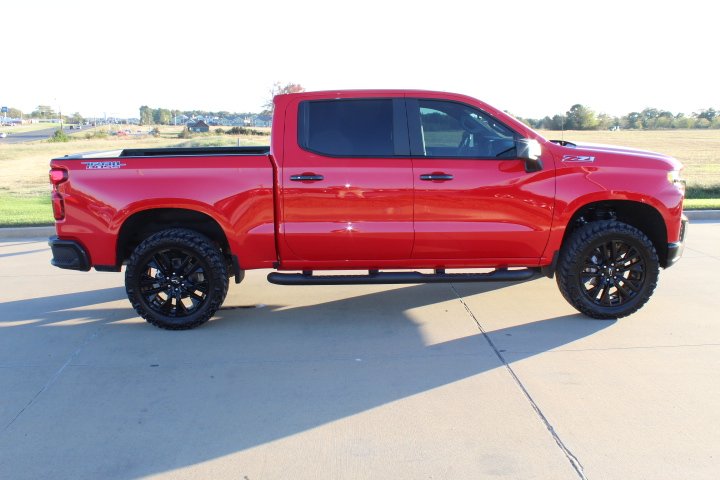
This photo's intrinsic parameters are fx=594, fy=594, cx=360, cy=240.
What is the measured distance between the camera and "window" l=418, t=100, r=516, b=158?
516 centimetres

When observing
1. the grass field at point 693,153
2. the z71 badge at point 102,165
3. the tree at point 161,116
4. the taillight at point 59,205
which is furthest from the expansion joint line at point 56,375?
the tree at point 161,116

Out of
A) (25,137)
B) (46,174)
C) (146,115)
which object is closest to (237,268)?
(46,174)

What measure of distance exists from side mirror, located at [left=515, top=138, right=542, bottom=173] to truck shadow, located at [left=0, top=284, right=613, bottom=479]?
142 centimetres

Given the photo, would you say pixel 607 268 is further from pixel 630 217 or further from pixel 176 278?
pixel 176 278

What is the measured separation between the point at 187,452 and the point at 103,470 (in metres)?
0.43

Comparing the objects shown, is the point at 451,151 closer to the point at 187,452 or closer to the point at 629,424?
the point at 629,424

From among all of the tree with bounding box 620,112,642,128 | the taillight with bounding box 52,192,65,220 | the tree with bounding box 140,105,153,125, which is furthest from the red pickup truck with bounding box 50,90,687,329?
the tree with bounding box 140,105,153,125

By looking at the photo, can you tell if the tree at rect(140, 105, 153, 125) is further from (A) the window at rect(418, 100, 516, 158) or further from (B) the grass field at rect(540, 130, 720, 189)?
(A) the window at rect(418, 100, 516, 158)

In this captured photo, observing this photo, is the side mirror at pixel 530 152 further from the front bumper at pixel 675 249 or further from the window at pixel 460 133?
the front bumper at pixel 675 249

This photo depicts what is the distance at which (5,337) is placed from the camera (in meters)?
5.12

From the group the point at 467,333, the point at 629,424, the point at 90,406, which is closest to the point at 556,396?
the point at 629,424

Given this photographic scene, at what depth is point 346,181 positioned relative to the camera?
5.03 meters

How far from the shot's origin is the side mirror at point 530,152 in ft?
16.3

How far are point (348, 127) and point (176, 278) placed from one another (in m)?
2.03
